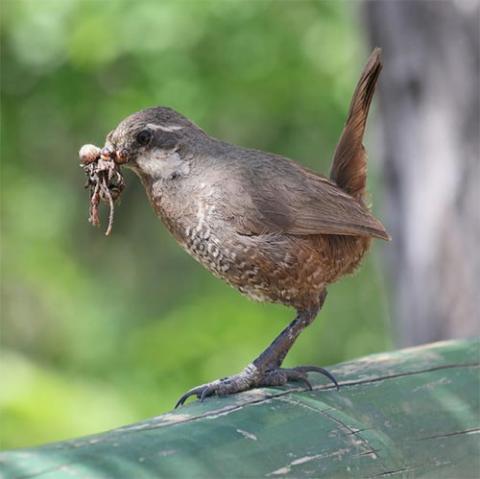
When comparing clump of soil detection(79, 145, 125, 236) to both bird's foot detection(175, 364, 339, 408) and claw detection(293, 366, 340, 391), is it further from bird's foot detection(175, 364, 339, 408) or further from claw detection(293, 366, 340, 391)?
claw detection(293, 366, 340, 391)

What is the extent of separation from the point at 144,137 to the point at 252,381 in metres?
0.84

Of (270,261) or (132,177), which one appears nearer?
(270,261)

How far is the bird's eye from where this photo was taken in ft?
11.4

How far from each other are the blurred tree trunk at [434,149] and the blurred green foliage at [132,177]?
1.38 m

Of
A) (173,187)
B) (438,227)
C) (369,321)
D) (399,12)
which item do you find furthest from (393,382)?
(369,321)

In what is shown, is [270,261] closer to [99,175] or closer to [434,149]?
[99,175]

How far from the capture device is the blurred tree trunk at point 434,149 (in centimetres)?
589

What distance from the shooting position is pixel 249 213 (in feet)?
11.4

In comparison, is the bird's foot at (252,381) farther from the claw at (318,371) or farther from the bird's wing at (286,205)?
the bird's wing at (286,205)

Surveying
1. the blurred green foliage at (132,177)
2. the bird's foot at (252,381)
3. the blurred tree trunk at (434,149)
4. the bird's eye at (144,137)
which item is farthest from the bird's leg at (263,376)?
the blurred green foliage at (132,177)

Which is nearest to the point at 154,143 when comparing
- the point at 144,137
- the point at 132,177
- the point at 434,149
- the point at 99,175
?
the point at 144,137

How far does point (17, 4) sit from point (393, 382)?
562 centimetres

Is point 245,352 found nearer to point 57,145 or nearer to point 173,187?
point 57,145

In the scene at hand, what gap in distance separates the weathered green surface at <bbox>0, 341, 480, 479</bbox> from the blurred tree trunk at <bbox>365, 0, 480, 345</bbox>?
252cm
